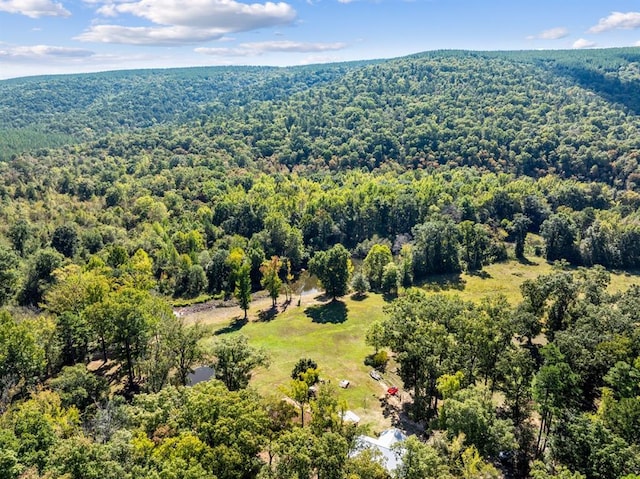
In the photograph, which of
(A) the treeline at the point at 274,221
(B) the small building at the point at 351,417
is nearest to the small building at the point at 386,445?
(B) the small building at the point at 351,417

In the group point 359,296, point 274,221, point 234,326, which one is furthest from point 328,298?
point 274,221

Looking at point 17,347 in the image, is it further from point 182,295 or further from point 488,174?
point 488,174

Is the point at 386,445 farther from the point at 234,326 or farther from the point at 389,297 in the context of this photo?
the point at 389,297

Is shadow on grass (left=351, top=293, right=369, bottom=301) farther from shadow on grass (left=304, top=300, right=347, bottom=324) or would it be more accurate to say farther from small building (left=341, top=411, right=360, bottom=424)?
small building (left=341, top=411, right=360, bottom=424)

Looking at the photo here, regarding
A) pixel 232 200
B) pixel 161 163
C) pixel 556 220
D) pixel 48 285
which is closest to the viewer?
pixel 48 285

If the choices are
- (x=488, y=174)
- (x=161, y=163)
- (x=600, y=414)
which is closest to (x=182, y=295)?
(x=600, y=414)

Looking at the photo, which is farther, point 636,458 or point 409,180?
point 409,180
